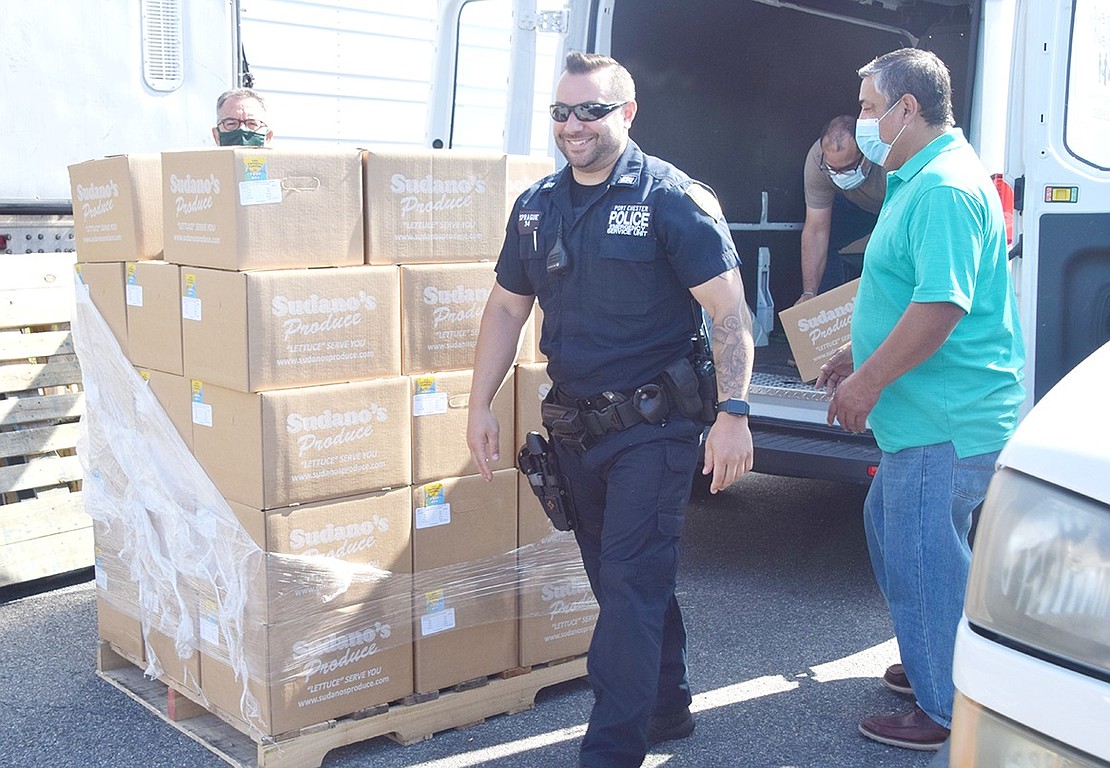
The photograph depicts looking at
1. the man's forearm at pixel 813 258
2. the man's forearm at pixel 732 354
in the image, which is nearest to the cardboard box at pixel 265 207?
the man's forearm at pixel 732 354

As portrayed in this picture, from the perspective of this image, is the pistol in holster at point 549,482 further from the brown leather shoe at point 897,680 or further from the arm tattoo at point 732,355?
the brown leather shoe at point 897,680

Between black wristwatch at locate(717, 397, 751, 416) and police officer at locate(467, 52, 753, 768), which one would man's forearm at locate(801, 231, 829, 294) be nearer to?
police officer at locate(467, 52, 753, 768)

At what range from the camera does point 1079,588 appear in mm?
1451

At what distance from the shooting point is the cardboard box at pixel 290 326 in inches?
118

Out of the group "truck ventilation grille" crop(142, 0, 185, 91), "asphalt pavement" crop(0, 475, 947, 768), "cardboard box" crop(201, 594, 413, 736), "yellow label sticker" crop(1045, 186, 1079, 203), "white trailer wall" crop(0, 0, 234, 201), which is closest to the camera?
"cardboard box" crop(201, 594, 413, 736)

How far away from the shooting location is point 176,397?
11.0 feet

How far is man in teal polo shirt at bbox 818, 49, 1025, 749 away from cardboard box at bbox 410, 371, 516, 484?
0.95m

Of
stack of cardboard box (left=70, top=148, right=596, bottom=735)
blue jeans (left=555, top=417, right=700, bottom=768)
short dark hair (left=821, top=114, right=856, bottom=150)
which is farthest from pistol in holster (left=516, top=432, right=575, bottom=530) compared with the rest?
short dark hair (left=821, top=114, right=856, bottom=150)

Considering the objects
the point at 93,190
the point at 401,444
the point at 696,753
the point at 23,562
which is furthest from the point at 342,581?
the point at 23,562

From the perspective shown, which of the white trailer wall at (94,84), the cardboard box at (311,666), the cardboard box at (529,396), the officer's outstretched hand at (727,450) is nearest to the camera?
the officer's outstretched hand at (727,450)

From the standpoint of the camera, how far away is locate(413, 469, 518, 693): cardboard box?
336cm

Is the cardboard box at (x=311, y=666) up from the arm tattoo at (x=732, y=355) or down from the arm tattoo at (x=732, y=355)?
down

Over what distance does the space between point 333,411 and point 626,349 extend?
2.58 feet

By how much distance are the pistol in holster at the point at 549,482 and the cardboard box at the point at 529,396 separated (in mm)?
282
